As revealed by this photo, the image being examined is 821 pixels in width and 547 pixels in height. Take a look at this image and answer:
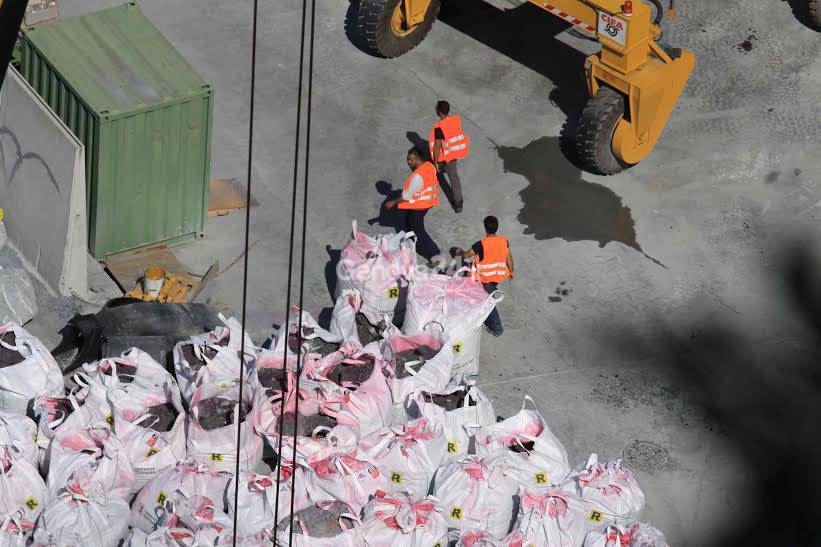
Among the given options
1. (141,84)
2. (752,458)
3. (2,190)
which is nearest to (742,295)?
(752,458)

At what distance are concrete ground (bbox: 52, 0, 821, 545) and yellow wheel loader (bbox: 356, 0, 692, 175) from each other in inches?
13.2

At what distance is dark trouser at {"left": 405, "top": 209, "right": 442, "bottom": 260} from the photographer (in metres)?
11.8

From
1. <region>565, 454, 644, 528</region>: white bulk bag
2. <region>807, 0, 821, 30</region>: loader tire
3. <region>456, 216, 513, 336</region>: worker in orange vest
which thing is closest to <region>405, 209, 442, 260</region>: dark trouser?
<region>456, 216, 513, 336</region>: worker in orange vest

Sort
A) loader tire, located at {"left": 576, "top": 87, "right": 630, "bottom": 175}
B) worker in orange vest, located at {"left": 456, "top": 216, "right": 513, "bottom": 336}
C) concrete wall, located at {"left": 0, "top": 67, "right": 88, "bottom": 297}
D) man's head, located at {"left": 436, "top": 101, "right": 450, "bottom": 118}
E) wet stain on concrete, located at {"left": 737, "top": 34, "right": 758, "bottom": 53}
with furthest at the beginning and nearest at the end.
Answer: wet stain on concrete, located at {"left": 737, "top": 34, "right": 758, "bottom": 53}, loader tire, located at {"left": 576, "top": 87, "right": 630, "bottom": 175}, man's head, located at {"left": 436, "top": 101, "right": 450, "bottom": 118}, concrete wall, located at {"left": 0, "top": 67, "right": 88, "bottom": 297}, worker in orange vest, located at {"left": 456, "top": 216, "right": 513, "bottom": 336}

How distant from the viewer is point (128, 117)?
36.7 feet

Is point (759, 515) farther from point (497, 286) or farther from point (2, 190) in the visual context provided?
point (2, 190)

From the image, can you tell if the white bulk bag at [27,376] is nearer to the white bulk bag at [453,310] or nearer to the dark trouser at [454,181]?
the white bulk bag at [453,310]

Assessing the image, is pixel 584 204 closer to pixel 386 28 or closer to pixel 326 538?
pixel 386 28

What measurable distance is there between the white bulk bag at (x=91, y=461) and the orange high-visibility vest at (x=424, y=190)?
130 inches

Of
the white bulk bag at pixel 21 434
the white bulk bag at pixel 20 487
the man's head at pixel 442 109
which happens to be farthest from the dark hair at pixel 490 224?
the white bulk bag at pixel 20 487

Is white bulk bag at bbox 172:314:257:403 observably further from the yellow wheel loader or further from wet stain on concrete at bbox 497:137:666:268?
the yellow wheel loader

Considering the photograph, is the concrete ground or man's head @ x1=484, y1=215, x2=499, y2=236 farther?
man's head @ x1=484, y1=215, x2=499, y2=236

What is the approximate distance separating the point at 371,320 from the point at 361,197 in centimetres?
218

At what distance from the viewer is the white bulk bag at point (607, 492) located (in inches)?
371
